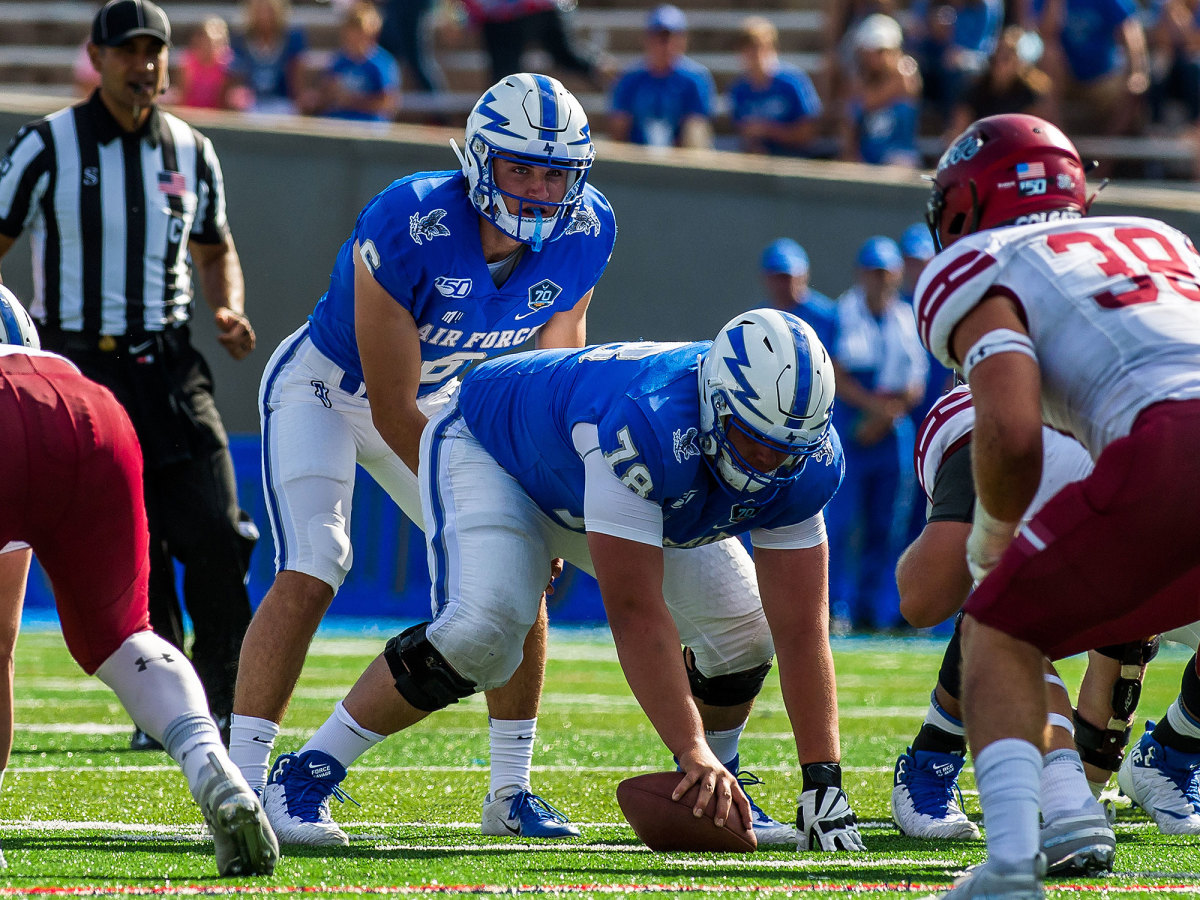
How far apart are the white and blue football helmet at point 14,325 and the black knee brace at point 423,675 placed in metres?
1.04

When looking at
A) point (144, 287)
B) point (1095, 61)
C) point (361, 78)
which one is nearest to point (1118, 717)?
point (144, 287)

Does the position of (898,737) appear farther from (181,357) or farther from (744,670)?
(181,357)

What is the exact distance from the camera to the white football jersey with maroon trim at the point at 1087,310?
288cm

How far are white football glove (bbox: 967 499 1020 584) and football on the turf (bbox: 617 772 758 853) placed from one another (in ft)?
2.73

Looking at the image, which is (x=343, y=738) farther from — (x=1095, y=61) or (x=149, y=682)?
(x=1095, y=61)

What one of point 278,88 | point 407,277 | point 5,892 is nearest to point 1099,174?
point 278,88

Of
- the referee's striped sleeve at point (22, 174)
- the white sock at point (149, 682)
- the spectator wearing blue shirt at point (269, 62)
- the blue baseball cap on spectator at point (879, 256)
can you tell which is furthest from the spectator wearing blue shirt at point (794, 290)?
the white sock at point (149, 682)

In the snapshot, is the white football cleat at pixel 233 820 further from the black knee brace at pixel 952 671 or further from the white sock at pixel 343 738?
the black knee brace at pixel 952 671

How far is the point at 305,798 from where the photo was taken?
388 cm

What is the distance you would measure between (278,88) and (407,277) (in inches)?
344

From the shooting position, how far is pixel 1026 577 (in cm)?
282

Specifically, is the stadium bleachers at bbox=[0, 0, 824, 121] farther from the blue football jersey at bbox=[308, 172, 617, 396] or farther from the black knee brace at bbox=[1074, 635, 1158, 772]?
the black knee brace at bbox=[1074, 635, 1158, 772]

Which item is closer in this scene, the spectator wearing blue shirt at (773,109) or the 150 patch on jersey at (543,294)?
the 150 patch on jersey at (543,294)

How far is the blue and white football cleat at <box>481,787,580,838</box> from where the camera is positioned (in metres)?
4.03
